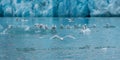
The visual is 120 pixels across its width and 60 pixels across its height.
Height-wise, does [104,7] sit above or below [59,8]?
above

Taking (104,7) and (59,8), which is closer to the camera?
(104,7)

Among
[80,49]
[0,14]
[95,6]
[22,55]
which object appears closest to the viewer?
[22,55]

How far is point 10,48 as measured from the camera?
1270cm

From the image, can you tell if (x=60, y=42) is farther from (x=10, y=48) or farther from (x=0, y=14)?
(x=0, y=14)

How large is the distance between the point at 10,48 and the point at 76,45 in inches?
79.3

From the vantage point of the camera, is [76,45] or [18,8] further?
[18,8]

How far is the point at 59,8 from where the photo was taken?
35.8 meters

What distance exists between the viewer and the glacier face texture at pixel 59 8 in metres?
35.2

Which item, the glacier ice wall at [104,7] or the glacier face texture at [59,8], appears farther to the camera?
the glacier face texture at [59,8]

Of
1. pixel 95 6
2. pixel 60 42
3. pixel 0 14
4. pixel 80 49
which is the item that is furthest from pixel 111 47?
pixel 0 14

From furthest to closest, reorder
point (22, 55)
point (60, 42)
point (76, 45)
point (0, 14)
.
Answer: point (0, 14), point (60, 42), point (76, 45), point (22, 55)

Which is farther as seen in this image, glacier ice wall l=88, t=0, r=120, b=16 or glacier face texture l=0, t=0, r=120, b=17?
glacier face texture l=0, t=0, r=120, b=17

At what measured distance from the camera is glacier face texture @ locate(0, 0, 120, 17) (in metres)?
35.2

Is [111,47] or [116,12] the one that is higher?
[111,47]
